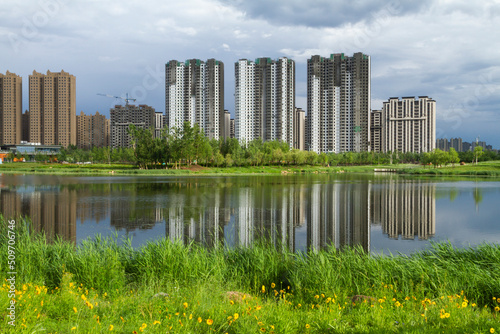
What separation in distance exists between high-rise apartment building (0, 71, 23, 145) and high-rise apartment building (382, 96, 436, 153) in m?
164

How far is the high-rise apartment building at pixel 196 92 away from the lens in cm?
A: 13862

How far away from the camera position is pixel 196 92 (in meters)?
140

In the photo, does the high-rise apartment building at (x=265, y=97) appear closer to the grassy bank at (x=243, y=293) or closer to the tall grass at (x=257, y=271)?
the tall grass at (x=257, y=271)

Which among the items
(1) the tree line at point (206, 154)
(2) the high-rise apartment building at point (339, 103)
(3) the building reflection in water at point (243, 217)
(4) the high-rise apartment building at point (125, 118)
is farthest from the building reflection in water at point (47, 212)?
(4) the high-rise apartment building at point (125, 118)

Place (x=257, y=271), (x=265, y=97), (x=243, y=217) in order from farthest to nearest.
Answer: (x=265, y=97), (x=243, y=217), (x=257, y=271)

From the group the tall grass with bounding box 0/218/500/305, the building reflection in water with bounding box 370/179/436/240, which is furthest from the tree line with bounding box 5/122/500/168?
the tall grass with bounding box 0/218/500/305

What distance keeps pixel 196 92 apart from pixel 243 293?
13831 cm

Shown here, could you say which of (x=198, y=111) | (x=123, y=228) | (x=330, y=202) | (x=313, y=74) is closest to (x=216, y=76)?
(x=198, y=111)

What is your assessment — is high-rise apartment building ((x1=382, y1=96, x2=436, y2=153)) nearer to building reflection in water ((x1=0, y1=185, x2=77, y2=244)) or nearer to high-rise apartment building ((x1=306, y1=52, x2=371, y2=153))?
high-rise apartment building ((x1=306, y1=52, x2=371, y2=153))

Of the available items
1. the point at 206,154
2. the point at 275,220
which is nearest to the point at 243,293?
the point at 275,220

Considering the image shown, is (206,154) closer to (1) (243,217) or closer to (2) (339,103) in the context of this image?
(1) (243,217)

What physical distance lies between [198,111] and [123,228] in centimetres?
12747

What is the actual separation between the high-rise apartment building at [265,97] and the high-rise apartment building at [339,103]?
1138cm

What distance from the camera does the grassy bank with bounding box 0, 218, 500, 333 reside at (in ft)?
16.9
